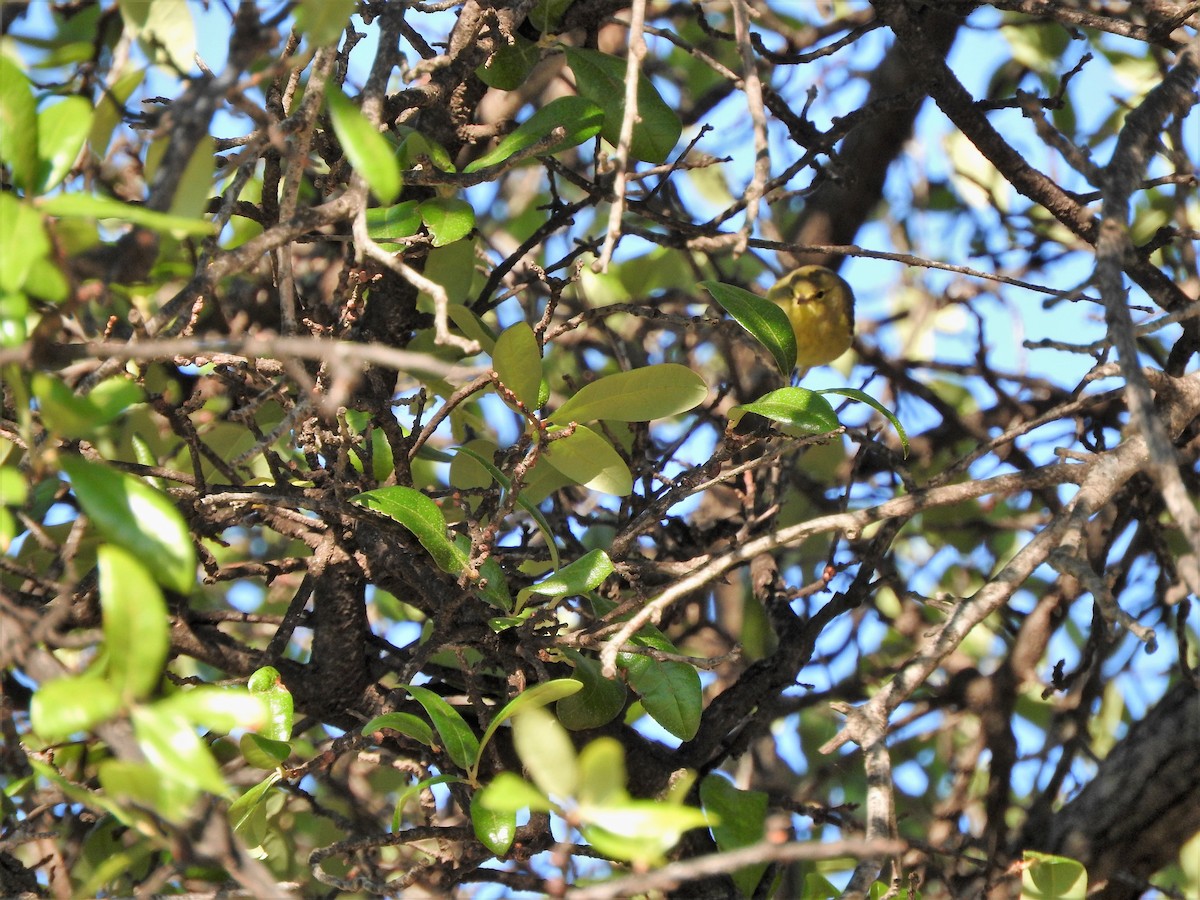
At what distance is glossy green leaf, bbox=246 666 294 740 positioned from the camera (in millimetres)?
988

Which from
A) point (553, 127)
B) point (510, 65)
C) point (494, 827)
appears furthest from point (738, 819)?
point (510, 65)

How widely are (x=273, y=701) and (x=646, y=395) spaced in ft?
1.40

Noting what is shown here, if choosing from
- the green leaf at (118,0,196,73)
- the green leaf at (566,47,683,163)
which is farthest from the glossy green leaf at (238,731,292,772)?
the green leaf at (566,47,683,163)

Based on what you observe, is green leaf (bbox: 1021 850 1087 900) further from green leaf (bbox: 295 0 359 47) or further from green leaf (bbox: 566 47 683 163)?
green leaf (bbox: 295 0 359 47)

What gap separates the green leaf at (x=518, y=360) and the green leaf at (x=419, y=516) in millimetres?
135

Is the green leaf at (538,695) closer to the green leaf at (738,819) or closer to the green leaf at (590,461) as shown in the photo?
the green leaf at (590,461)

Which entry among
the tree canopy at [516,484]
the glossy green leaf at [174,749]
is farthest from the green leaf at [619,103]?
the glossy green leaf at [174,749]

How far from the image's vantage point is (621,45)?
1.85 metres

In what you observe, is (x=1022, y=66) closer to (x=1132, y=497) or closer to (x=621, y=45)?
(x=621, y=45)

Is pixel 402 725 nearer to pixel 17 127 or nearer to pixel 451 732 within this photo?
pixel 451 732

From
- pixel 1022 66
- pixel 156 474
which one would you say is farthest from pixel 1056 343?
pixel 1022 66

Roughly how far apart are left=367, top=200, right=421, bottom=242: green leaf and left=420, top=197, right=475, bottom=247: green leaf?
0.04 feet

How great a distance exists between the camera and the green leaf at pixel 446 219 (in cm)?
107

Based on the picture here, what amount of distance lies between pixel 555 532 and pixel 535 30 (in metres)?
0.57
